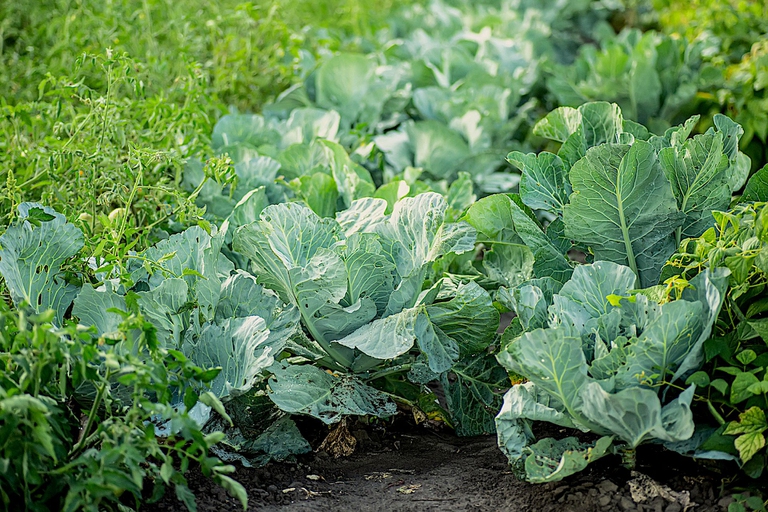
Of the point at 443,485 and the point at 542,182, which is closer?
the point at 443,485

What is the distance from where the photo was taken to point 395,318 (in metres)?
1.96

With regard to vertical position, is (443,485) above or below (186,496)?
below

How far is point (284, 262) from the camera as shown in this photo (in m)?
1.97

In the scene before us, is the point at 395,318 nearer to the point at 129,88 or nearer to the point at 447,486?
the point at 447,486

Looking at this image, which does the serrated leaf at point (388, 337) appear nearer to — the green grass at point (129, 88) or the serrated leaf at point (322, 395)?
the serrated leaf at point (322, 395)

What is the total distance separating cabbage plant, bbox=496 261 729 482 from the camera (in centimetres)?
163

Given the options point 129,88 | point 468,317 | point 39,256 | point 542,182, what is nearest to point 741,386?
point 468,317

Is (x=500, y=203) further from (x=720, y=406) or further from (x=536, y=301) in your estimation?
(x=720, y=406)

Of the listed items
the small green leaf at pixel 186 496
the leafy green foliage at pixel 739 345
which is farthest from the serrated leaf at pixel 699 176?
the small green leaf at pixel 186 496

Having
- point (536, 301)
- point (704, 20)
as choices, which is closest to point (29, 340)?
point (536, 301)

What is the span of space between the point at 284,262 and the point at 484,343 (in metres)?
0.60

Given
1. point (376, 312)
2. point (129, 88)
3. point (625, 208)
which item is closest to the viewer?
point (625, 208)

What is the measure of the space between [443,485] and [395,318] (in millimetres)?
442

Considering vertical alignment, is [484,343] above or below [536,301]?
below
